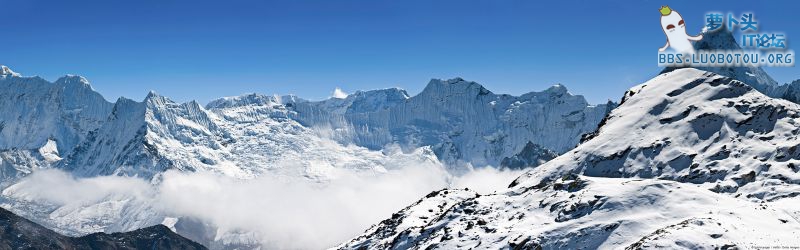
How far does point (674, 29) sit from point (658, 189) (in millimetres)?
45782

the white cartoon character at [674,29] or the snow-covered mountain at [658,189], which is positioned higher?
the white cartoon character at [674,29]

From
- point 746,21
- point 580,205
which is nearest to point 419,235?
point 580,205

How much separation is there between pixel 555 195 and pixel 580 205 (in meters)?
10.0

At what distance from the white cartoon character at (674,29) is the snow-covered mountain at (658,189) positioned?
14.7 metres

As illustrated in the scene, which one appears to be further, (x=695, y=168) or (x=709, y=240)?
(x=695, y=168)

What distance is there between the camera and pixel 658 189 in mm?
111938

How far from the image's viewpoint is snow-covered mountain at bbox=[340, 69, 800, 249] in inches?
3920

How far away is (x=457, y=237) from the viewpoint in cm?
12606

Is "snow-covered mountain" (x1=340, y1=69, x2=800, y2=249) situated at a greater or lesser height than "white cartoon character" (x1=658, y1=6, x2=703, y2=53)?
lesser

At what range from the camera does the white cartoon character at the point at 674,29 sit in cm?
14162

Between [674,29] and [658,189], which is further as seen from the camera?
[674,29]

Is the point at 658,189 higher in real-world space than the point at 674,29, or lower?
lower

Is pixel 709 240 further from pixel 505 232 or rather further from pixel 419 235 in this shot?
pixel 419 235

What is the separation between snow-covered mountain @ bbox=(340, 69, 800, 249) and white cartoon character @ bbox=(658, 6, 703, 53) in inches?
577
